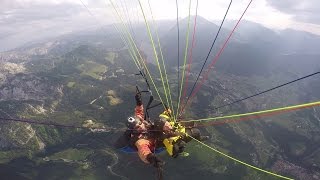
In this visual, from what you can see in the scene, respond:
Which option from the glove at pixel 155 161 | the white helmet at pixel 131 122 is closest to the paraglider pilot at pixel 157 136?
the white helmet at pixel 131 122

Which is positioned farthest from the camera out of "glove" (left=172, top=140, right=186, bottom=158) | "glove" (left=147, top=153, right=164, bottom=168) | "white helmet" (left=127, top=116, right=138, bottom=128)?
"white helmet" (left=127, top=116, right=138, bottom=128)

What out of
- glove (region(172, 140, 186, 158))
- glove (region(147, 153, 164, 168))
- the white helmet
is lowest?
glove (region(172, 140, 186, 158))

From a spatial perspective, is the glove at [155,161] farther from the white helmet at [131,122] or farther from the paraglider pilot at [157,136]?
the white helmet at [131,122]

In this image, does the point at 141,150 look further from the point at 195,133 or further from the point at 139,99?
the point at 139,99

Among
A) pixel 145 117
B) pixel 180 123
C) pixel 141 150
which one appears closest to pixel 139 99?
pixel 145 117

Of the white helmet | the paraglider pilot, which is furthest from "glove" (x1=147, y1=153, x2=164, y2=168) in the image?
the white helmet

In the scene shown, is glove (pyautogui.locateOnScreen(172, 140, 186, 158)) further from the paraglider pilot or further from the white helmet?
the white helmet

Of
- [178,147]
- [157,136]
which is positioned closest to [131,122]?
[157,136]

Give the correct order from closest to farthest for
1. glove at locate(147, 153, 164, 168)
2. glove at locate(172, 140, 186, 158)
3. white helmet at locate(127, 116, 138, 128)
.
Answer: glove at locate(147, 153, 164, 168), glove at locate(172, 140, 186, 158), white helmet at locate(127, 116, 138, 128)
